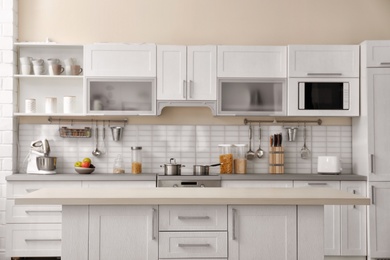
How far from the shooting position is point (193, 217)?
3547mm

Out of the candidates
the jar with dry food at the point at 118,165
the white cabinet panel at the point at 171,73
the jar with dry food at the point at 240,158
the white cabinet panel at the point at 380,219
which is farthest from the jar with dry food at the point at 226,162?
the white cabinet panel at the point at 380,219

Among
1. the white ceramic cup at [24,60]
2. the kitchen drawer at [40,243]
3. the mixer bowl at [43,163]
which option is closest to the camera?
the kitchen drawer at [40,243]

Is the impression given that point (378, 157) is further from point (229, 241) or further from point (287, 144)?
point (229, 241)

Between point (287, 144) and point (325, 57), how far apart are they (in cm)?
104

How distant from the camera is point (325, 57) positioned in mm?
5871

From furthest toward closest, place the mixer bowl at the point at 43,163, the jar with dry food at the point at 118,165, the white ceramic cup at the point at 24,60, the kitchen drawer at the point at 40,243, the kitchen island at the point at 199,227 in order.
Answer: the jar with dry food at the point at 118,165 → the white ceramic cup at the point at 24,60 → the mixer bowl at the point at 43,163 → the kitchen drawer at the point at 40,243 → the kitchen island at the point at 199,227

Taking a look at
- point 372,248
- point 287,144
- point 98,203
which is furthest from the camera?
point 287,144

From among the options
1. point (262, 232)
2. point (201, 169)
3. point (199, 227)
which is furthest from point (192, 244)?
point (201, 169)

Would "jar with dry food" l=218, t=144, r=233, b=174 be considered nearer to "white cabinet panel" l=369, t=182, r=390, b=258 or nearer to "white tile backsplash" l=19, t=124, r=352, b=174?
"white tile backsplash" l=19, t=124, r=352, b=174

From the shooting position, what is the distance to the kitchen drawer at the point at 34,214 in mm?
5574

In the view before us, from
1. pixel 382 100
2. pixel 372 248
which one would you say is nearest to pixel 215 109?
pixel 382 100

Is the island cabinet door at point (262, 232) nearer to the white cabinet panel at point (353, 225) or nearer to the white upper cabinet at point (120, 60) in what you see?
the white cabinet panel at point (353, 225)

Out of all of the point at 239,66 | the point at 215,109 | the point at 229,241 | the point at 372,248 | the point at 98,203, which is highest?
the point at 239,66

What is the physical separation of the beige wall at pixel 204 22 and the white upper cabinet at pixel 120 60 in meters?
0.41
